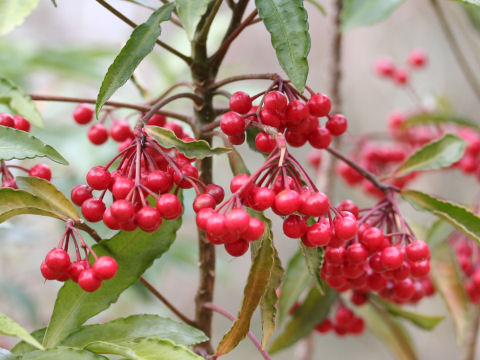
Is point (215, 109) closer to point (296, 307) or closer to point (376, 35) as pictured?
point (296, 307)

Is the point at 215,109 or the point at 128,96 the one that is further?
the point at 128,96

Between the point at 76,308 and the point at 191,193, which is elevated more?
the point at 76,308

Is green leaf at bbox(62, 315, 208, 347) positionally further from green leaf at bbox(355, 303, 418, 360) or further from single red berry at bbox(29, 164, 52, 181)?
green leaf at bbox(355, 303, 418, 360)

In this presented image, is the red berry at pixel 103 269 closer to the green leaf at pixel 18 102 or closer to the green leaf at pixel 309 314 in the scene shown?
the green leaf at pixel 18 102

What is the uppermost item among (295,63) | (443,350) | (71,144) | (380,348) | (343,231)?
(295,63)

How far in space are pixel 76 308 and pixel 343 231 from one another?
1.09 feet

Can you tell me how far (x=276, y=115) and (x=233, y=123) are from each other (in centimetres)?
5

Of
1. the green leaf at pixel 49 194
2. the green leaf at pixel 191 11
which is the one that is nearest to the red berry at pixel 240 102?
the green leaf at pixel 191 11

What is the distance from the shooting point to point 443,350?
2.86 metres

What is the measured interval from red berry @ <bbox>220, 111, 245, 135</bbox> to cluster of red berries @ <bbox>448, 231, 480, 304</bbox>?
74 cm

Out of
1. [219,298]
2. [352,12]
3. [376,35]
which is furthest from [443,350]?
[352,12]

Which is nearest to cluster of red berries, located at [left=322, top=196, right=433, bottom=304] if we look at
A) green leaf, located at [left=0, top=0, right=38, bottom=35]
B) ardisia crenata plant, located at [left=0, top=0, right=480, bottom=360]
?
ardisia crenata plant, located at [left=0, top=0, right=480, bottom=360]

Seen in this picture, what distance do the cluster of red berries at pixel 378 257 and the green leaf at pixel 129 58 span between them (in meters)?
0.30

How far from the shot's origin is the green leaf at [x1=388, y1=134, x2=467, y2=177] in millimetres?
878
